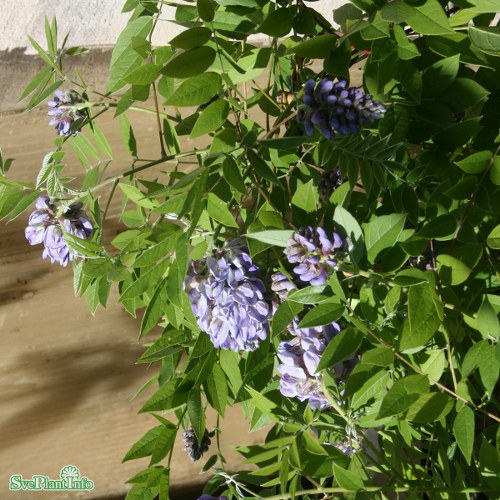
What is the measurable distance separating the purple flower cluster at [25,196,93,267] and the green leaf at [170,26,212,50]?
0.21m

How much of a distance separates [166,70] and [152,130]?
26.3 inches

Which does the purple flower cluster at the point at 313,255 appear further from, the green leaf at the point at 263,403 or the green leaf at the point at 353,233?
the green leaf at the point at 263,403

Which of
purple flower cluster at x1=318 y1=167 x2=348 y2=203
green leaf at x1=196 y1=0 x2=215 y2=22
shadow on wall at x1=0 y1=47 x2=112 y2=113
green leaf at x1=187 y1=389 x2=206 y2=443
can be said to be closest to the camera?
green leaf at x1=196 y1=0 x2=215 y2=22

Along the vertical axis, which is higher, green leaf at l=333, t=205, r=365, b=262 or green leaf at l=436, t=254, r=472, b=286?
green leaf at l=333, t=205, r=365, b=262

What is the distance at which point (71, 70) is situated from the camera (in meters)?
1.16

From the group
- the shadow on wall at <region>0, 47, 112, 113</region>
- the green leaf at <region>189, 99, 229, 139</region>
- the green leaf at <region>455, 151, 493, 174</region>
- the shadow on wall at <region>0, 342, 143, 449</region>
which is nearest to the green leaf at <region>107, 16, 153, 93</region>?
the green leaf at <region>189, 99, 229, 139</region>

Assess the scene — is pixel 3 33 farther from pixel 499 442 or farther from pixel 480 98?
pixel 499 442

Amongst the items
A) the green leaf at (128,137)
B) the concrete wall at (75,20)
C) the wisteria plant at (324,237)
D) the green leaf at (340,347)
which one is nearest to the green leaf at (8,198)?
the wisteria plant at (324,237)

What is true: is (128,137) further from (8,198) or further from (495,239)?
(495,239)

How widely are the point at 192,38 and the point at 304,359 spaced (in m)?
0.28

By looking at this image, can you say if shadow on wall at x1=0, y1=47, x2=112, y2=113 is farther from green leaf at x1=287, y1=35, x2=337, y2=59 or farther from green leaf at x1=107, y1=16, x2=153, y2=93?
green leaf at x1=287, y1=35, x2=337, y2=59

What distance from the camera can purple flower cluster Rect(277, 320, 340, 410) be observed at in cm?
55

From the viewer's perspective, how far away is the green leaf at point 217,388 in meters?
0.60

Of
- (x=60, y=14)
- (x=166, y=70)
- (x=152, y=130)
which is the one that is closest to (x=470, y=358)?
(x=166, y=70)
